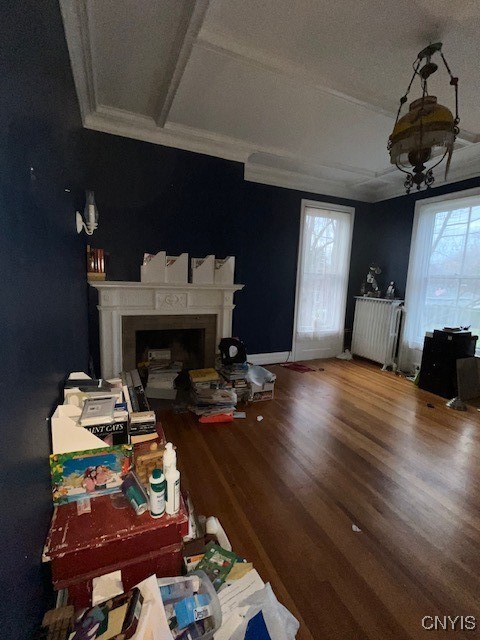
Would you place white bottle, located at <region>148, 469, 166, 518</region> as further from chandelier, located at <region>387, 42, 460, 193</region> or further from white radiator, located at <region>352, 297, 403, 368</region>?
white radiator, located at <region>352, 297, 403, 368</region>

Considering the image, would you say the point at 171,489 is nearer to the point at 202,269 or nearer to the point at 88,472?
the point at 88,472

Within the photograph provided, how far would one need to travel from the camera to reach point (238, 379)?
285 centimetres

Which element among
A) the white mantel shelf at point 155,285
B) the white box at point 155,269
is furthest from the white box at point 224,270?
the white box at point 155,269

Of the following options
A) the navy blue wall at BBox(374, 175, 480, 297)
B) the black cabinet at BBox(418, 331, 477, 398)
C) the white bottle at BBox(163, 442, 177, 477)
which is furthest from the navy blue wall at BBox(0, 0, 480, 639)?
the black cabinet at BBox(418, 331, 477, 398)

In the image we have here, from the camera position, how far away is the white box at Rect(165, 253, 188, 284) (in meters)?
2.84

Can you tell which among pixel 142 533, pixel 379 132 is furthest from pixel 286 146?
pixel 142 533

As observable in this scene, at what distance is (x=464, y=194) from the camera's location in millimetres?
3316

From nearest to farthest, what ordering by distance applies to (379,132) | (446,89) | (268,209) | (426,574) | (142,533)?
(142,533), (426,574), (446,89), (379,132), (268,209)

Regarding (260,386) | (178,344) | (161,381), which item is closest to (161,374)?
(161,381)

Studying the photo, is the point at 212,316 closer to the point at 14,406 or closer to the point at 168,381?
the point at 168,381

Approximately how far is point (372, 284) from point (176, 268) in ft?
10.2

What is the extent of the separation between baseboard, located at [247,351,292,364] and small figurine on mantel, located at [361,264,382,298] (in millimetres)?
1547

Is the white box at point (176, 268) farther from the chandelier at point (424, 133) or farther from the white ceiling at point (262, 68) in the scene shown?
the chandelier at point (424, 133)

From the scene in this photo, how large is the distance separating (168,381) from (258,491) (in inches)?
60.8
